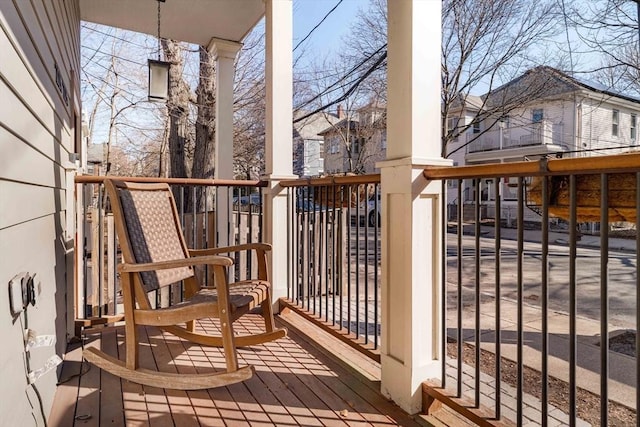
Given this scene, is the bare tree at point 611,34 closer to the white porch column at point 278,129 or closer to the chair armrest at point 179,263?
the white porch column at point 278,129

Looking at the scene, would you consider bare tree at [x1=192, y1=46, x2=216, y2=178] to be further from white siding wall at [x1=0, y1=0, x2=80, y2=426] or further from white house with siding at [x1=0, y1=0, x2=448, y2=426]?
white siding wall at [x1=0, y1=0, x2=80, y2=426]

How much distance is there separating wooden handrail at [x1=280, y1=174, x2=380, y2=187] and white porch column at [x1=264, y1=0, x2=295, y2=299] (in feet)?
0.51

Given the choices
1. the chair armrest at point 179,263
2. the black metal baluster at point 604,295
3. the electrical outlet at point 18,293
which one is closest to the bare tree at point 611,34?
the black metal baluster at point 604,295

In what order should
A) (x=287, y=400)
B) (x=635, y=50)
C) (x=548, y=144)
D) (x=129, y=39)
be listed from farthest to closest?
(x=548, y=144) → (x=129, y=39) → (x=635, y=50) → (x=287, y=400)

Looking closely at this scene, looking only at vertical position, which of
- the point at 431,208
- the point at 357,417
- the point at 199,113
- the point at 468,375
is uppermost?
the point at 199,113

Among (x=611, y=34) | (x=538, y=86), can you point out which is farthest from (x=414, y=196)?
(x=538, y=86)

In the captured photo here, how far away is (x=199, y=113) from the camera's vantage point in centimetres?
759

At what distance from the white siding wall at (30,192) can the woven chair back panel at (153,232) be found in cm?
36

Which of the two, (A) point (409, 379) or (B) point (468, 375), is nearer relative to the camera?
(A) point (409, 379)

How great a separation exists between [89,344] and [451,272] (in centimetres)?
557

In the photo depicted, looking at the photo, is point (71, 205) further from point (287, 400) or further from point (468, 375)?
point (468, 375)

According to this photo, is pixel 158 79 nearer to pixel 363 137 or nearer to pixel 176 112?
pixel 176 112

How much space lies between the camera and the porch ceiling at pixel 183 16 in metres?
3.90

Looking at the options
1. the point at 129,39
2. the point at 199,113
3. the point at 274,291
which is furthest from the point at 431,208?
the point at 129,39
